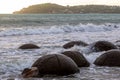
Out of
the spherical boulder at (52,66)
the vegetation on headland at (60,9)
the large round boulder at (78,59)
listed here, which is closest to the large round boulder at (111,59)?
the large round boulder at (78,59)

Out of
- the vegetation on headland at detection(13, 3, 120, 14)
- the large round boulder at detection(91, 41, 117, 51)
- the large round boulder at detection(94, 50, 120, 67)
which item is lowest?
the large round boulder at detection(94, 50, 120, 67)

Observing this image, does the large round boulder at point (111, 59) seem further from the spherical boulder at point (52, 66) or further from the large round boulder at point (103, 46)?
the large round boulder at point (103, 46)

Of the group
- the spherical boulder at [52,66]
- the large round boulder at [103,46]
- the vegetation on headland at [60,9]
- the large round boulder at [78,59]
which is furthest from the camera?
the vegetation on headland at [60,9]

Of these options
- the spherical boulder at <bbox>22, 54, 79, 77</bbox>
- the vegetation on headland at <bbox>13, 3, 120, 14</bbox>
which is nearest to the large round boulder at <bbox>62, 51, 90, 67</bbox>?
the spherical boulder at <bbox>22, 54, 79, 77</bbox>

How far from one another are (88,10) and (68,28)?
107367 mm

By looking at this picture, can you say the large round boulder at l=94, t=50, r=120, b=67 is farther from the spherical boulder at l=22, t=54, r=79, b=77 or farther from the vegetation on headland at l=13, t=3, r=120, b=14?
the vegetation on headland at l=13, t=3, r=120, b=14

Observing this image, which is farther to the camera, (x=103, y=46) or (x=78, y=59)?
(x=103, y=46)

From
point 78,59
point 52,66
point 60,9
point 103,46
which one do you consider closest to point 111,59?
point 78,59

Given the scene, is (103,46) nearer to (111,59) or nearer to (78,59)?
(111,59)

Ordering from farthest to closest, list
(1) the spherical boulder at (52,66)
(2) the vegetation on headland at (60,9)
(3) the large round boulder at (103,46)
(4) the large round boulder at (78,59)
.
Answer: (2) the vegetation on headland at (60,9), (3) the large round boulder at (103,46), (4) the large round boulder at (78,59), (1) the spherical boulder at (52,66)

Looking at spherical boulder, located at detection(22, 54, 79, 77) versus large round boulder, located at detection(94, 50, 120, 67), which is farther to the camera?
large round boulder, located at detection(94, 50, 120, 67)

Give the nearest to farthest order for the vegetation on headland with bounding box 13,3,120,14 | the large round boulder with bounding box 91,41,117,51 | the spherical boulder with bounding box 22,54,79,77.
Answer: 1. the spherical boulder with bounding box 22,54,79,77
2. the large round boulder with bounding box 91,41,117,51
3. the vegetation on headland with bounding box 13,3,120,14

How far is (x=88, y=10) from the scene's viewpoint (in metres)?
142

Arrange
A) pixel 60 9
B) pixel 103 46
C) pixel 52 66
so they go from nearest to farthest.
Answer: pixel 52 66, pixel 103 46, pixel 60 9
